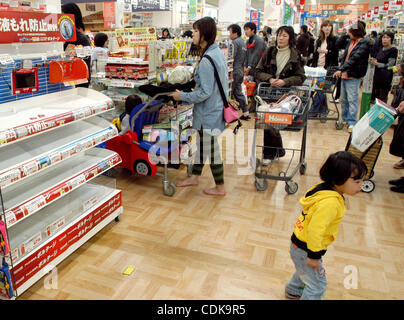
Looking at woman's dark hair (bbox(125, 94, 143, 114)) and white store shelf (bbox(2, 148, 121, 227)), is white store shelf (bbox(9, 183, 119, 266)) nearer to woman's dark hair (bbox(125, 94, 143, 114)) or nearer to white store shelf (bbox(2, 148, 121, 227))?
white store shelf (bbox(2, 148, 121, 227))

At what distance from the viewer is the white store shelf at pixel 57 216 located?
2305 mm

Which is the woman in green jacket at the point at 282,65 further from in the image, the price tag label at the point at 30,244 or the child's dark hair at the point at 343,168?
the price tag label at the point at 30,244

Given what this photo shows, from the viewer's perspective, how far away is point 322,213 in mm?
1856

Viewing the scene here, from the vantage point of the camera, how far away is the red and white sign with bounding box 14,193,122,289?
87.7 inches

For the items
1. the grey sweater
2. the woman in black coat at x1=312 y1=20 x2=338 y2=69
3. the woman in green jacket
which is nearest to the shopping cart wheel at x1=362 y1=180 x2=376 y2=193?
the woman in green jacket

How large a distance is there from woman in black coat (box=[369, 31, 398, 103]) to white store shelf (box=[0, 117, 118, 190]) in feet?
20.7

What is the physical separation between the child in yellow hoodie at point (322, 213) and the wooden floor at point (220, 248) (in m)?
0.42

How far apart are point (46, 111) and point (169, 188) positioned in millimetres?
1586

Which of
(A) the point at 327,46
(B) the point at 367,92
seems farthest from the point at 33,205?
(B) the point at 367,92

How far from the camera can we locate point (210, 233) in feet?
10.1

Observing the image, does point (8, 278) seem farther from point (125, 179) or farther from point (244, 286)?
point (125, 179)

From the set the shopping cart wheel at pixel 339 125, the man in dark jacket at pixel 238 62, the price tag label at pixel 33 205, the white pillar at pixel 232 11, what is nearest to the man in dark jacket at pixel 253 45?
the man in dark jacket at pixel 238 62
